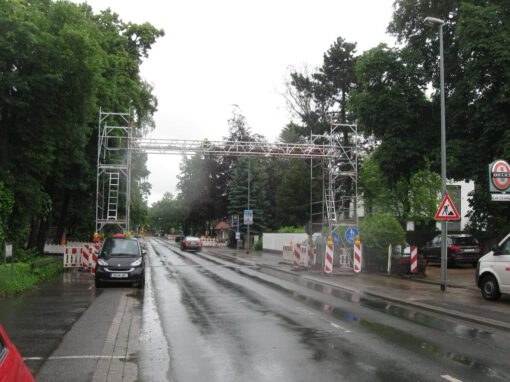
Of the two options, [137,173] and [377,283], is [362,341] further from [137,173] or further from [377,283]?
[137,173]

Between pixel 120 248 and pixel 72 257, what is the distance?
5.88 m

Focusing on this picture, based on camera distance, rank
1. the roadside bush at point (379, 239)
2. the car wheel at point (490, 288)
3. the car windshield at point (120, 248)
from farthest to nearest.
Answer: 1. the roadside bush at point (379, 239)
2. the car windshield at point (120, 248)
3. the car wheel at point (490, 288)

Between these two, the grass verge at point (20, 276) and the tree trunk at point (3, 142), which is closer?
the grass verge at point (20, 276)

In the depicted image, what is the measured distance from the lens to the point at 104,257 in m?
16.7

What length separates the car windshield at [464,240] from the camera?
2545 centimetres

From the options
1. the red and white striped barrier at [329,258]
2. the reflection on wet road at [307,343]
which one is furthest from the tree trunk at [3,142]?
the red and white striped barrier at [329,258]

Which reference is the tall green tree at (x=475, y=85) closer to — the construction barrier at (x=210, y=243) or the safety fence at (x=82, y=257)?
the safety fence at (x=82, y=257)

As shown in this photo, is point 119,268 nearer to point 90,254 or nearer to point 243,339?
point 90,254

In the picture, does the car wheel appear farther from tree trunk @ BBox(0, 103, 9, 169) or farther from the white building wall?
the white building wall

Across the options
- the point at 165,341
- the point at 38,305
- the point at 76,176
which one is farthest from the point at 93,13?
the point at 165,341

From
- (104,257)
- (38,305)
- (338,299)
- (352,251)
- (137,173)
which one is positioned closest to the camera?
(38,305)

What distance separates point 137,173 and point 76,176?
1625 cm

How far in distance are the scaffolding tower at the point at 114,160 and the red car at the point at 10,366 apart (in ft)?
77.1

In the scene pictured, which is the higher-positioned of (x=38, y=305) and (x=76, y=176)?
(x=76, y=176)
